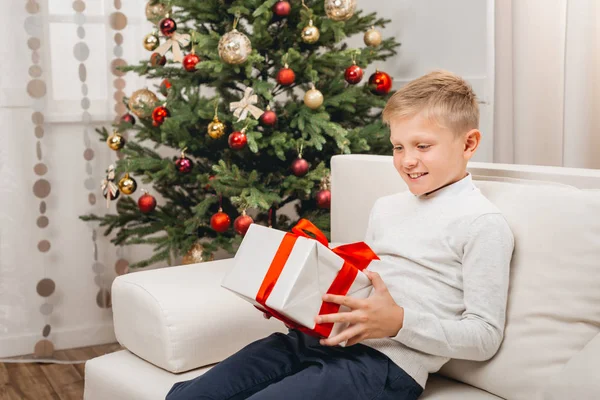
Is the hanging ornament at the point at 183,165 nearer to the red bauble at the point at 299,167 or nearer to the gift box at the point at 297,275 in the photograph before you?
the red bauble at the point at 299,167

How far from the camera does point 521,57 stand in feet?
7.62

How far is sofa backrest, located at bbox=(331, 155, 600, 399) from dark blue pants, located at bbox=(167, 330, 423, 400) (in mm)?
186

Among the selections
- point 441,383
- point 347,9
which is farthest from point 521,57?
point 441,383

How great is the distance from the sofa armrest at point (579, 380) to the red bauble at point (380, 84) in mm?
1620

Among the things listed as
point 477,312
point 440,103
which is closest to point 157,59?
point 440,103

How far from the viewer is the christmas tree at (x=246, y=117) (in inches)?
93.7

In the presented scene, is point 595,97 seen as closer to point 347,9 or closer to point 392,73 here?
point 347,9

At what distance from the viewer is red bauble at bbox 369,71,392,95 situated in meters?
2.60

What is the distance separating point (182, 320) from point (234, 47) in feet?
3.59

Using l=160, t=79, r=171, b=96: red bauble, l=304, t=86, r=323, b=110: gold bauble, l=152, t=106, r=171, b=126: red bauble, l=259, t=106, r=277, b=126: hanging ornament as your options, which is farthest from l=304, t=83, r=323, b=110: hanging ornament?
l=160, t=79, r=171, b=96: red bauble

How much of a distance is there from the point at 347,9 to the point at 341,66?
0.29 metres

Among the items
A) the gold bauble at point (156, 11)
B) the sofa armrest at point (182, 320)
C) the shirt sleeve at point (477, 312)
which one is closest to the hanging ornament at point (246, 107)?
the gold bauble at point (156, 11)

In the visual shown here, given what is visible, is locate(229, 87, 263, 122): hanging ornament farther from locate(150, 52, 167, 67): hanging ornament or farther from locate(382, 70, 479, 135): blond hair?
locate(382, 70, 479, 135): blond hair

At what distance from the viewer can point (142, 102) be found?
265 centimetres
